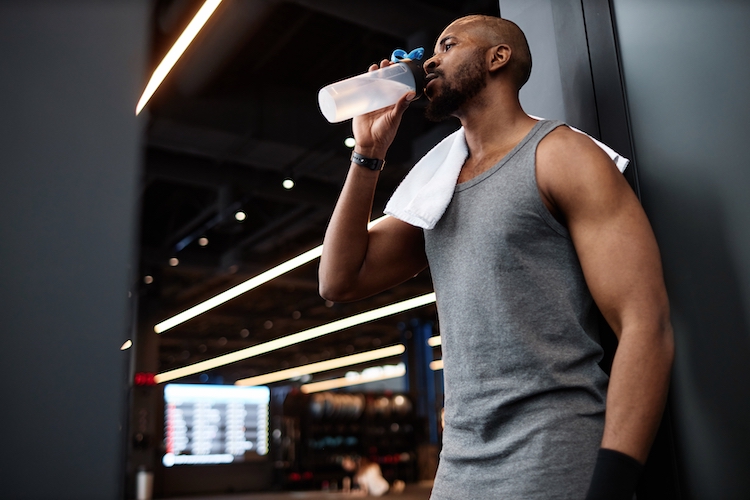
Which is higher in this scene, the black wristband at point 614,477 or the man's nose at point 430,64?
the man's nose at point 430,64

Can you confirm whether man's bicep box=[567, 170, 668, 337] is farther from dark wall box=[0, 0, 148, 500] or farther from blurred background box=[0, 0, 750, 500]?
dark wall box=[0, 0, 148, 500]

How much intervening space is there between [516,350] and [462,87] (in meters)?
0.56

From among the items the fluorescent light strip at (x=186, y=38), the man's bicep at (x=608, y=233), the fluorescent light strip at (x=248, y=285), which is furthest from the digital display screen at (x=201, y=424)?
the man's bicep at (x=608, y=233)

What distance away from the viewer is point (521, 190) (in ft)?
3.73

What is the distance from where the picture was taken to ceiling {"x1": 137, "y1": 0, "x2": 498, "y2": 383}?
175 inches

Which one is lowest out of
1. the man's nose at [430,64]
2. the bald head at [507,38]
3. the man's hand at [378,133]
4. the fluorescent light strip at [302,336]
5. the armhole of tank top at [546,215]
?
the armhole of tank top at [546,215]

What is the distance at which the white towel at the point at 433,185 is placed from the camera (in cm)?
125

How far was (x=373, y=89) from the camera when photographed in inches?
55.4

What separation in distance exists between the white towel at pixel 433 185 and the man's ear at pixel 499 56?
134 millimetres

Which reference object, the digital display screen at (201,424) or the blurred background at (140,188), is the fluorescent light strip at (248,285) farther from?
the blurred background at (140,188)

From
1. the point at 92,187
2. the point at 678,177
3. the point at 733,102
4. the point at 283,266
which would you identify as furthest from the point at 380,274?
the point at 283,266

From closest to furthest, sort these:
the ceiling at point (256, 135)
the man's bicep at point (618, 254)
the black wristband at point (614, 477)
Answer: the black wristband at point (614, 477), the man's bicep at point (618, 254), the ceiling at point (256, 135)

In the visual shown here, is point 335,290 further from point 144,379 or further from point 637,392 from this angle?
point 144,379

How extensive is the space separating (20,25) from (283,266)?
8.82 meters
